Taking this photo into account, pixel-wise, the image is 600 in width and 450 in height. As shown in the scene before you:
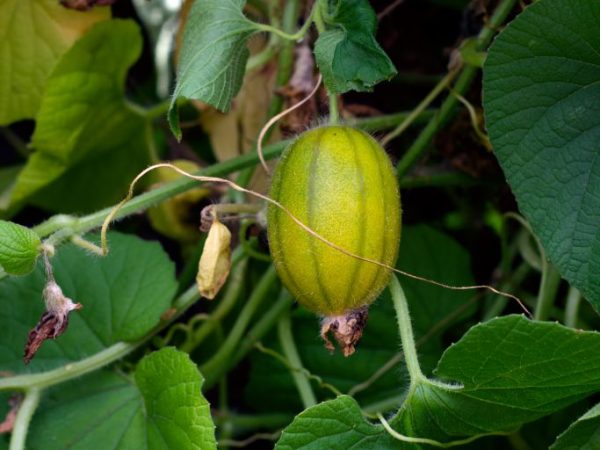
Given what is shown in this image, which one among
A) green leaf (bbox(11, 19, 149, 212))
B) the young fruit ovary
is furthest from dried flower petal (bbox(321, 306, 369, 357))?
green leaf (bbox(11, 19, 149, 212))

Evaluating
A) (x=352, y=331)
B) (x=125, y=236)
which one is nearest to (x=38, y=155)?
(x=125, y=236)

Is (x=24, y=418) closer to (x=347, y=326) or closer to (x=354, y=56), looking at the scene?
(x=347, y=326)

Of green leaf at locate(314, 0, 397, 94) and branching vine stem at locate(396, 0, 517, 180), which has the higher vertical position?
green leaf at locate(314, 0, 397, 94)

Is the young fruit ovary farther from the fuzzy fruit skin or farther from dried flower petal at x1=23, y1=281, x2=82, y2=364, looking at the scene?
dried flower petal at x1=23, y1=281, x2=82, y2=364

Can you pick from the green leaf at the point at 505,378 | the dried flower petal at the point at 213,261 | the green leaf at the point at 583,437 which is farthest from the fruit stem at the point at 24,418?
the green leaf at the point at 583,437

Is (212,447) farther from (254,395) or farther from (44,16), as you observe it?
(44,16)
